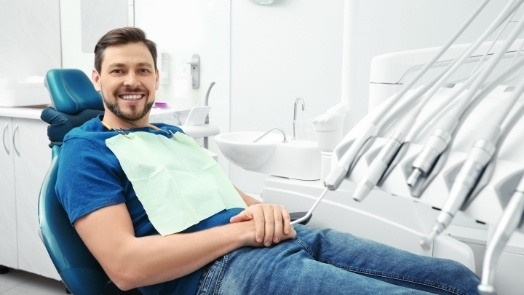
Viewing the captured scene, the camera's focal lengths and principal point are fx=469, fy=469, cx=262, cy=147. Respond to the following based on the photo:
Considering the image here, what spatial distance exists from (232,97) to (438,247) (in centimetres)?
159

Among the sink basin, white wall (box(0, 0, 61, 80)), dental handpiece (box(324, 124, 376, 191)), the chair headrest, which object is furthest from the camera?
white wall (box(0, 0, 61, 80))

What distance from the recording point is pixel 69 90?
1.31 metres

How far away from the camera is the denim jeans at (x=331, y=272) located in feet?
2.90

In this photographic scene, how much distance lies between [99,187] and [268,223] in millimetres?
378

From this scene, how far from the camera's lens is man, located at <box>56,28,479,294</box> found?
933 millimetres

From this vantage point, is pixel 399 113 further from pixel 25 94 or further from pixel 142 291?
pixel 25 94

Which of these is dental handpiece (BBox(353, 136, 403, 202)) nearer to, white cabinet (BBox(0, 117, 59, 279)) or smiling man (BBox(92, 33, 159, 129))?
smiling man (BBox(92, 33, 159, 129))

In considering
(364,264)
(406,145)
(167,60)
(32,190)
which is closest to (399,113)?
(406,145)

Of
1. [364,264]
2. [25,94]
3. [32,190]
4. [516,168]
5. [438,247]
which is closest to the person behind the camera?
[516,168]

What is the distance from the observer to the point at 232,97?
254cm

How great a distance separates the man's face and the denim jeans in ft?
1.78

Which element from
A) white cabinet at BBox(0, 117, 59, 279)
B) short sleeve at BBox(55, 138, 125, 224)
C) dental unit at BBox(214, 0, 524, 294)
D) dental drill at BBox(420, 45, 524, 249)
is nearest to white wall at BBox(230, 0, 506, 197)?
white cabinet at BBox(0, 117, 59, 279)

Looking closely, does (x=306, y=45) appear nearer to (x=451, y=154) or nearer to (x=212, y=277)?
(x=212, y=277)

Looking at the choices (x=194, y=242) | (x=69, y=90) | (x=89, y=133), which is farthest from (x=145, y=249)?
(x=69, y=90)
